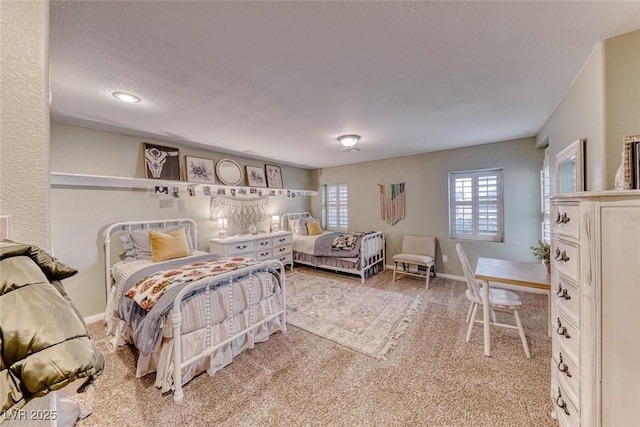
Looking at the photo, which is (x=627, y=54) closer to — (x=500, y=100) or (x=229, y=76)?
(x=500, y=100)

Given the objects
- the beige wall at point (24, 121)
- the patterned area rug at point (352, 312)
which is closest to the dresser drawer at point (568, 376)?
the patterned area rug at point (352, 312)

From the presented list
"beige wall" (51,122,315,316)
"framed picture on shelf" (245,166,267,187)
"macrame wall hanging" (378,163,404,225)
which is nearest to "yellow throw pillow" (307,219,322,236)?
"framed picture on shelf" (245,166,267,187)

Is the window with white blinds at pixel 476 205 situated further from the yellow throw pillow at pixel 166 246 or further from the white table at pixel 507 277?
the yellow throw pillow at pixel 166 246

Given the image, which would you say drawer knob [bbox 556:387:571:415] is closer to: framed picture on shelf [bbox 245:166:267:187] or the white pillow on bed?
the white pillow on bed

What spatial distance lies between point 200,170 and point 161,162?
0.55 m

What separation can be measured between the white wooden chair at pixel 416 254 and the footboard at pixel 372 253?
0.46 metres

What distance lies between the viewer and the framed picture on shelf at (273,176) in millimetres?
4990

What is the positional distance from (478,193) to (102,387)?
16.9ft

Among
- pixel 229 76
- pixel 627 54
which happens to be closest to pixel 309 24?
pixel 229 76

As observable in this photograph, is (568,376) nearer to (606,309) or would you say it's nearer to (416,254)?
(606,309)

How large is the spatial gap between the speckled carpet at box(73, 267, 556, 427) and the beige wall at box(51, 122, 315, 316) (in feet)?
2.78

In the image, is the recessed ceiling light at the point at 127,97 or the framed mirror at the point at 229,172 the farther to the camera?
the framed mirror at the point at 229,172

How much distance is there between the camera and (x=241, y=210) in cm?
452

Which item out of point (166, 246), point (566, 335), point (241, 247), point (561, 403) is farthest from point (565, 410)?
point (241, 247)
